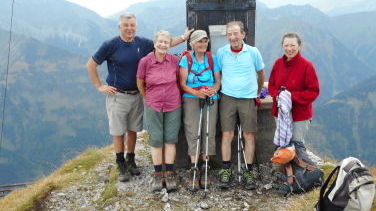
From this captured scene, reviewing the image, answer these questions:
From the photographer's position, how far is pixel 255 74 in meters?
7.29

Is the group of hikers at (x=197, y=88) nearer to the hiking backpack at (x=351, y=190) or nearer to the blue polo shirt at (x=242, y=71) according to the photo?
the blue polo shirt at (x=242, y=71)

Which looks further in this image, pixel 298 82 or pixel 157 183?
pixel 157 183

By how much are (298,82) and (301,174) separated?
5.98ft

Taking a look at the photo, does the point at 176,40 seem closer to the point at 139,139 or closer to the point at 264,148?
the point at 264,148

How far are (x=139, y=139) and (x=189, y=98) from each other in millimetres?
5455

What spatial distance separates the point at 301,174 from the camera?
23.8ft

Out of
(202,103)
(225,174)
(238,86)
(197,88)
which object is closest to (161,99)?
(197,88)

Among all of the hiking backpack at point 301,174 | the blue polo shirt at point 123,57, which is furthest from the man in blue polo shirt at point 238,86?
the blue polo shirt at point 123,57

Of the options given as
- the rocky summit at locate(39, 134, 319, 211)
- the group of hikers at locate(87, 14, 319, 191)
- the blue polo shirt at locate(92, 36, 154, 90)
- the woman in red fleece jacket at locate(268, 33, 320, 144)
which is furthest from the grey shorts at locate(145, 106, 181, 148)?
the woman in red fleece jacket at locate(268, 33, 320, 144)

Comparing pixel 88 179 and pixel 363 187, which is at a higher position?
pixel 363 187

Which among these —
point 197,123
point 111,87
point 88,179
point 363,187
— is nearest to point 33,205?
point 88,179

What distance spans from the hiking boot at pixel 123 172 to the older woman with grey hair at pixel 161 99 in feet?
3.07

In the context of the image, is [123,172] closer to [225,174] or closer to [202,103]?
[225,174]

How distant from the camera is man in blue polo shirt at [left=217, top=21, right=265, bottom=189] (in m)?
7.18
